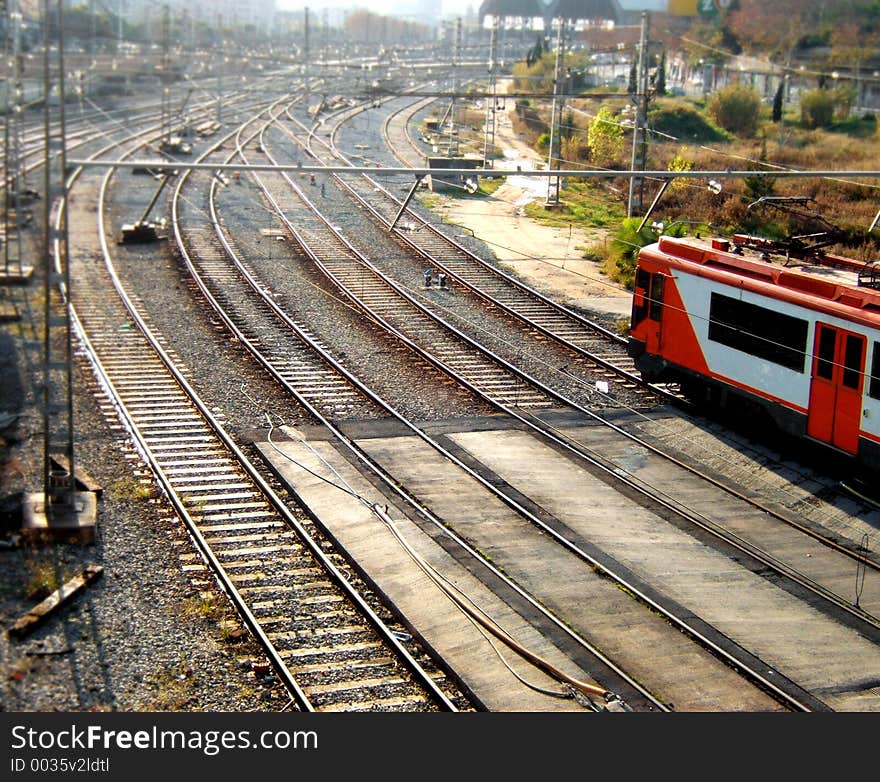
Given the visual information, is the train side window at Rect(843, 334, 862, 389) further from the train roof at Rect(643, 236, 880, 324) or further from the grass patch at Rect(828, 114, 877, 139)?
the grass patch at Rect(828, 114, 877, 139)

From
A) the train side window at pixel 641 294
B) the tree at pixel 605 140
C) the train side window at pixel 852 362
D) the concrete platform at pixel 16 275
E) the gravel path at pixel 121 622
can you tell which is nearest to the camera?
the gravel path at pixel 121 622

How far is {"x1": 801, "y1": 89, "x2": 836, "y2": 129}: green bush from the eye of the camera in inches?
1854

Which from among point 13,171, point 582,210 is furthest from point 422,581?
point 582,210

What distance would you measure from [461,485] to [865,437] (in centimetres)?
417

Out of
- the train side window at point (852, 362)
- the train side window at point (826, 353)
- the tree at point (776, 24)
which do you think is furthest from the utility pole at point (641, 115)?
the tree at point (776, 24)

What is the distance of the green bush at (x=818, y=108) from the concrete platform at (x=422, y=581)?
128ft

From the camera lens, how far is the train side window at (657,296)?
15.4m

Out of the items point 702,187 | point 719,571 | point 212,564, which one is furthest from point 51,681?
point 702,187

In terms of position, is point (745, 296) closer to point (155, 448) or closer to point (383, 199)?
point (155, 448)

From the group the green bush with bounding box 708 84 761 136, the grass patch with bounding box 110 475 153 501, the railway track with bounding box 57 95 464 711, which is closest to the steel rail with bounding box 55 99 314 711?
the railway track with bounding box 57 95 464 711

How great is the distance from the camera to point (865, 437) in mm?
12281

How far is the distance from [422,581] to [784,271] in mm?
5867

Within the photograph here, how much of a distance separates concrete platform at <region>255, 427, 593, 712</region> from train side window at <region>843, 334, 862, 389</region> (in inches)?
181

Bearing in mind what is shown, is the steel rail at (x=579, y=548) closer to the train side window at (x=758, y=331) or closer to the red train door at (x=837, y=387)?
the red train door at (x=837, y=387)
